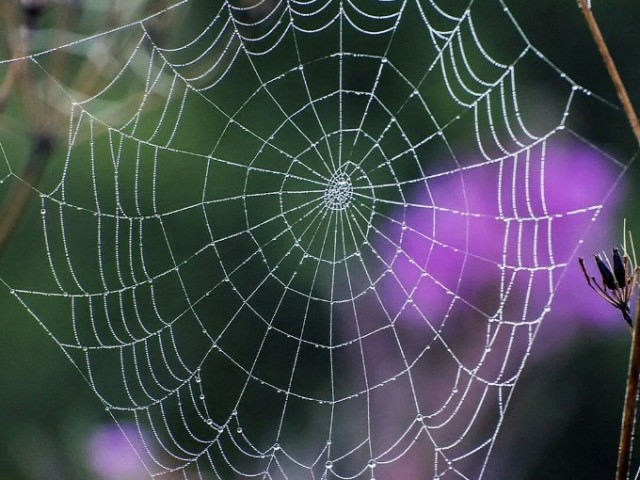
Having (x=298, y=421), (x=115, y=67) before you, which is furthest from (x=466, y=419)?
(x=298, y=421)

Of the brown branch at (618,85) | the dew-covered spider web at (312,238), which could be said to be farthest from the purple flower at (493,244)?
the brown branch at (618,85)

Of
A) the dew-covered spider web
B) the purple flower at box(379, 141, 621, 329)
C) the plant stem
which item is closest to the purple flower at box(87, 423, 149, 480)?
the dew-covered spider web

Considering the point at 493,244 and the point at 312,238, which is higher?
the point at 312,238

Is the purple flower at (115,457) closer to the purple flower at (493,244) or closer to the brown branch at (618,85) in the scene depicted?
the purple flower at (493,244)

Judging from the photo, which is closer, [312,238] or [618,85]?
[618,85]

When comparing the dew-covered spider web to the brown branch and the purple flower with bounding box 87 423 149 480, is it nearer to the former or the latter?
the purple flower with bounding box 87 423 149 480

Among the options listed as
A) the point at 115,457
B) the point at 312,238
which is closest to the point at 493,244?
the point at 115,457

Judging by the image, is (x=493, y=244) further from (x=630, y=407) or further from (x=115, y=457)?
(x=630, y=407)
